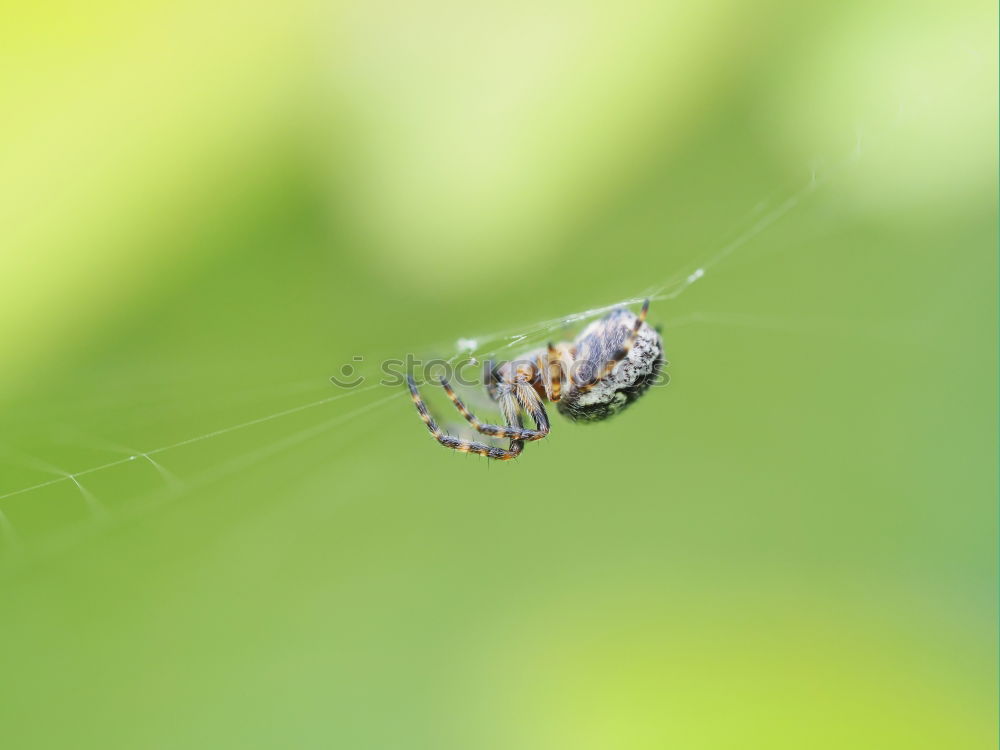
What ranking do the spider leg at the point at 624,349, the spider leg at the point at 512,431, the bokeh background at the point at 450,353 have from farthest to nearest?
the spider leg at the point at 512,431 → the spider leg at the point at 624,349 → the bokeh background at the point at 450,353

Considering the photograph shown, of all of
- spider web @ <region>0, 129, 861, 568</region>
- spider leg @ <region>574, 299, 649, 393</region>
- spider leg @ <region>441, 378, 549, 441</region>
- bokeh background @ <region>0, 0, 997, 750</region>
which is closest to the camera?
bokeh background @ <region>0, 0, 997, 750</region>

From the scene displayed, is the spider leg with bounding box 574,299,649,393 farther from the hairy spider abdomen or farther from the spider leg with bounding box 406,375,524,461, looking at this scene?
the spider leg with bounding box 406,375,524,461

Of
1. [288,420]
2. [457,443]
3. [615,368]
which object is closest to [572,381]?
[615,368]

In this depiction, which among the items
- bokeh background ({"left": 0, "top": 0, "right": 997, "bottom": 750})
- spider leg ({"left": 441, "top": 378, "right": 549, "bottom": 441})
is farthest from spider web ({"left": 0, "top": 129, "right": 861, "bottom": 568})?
spider leg ({"left": 441, "top": 378, "right": 549, "bottom": 441})

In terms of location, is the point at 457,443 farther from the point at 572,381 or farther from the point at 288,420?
the point at 288,420

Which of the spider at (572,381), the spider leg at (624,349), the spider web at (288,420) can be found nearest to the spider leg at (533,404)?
the spider at (572,381)

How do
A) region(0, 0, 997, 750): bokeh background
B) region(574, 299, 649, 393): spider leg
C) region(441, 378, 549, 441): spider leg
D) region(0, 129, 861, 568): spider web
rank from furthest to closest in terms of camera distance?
region(441, 378, 549, 441): spider leg < region(574, 299, 649, 393): spider leg < region(0, 129, 861, 568): spider web < region(0, 0, 997, 750): bokeh background

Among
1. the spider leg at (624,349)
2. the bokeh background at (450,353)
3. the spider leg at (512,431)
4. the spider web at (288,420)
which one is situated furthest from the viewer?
the spider leg at (512,431)

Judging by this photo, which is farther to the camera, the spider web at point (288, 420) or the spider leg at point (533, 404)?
the spider leg at point (533, 404)

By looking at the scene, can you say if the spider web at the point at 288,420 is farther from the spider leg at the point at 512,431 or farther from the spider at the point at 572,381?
the spider leg at the point at 512,431
